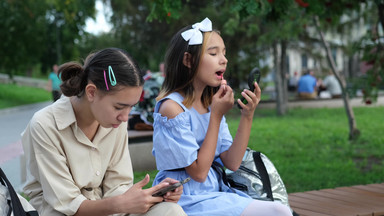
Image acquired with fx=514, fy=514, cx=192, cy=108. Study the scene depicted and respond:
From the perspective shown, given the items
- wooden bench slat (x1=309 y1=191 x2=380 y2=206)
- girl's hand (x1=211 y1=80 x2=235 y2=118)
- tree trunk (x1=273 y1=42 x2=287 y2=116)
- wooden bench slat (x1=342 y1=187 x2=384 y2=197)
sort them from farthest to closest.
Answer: tree trunk (x1=273 y1=42 x2=287 y2=116), wooden bench slat (x1=342 y1=187 x2=384 y2=197), wooden bench slat (x1=309 y1=191 x2=380 y2=206), girl's hand (x1=211 y1=80 x2=235 y2=118)

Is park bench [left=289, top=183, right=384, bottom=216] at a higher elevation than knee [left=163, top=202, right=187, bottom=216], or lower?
lower

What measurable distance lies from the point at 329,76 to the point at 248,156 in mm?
18156

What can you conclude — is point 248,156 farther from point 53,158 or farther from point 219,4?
point 219,4

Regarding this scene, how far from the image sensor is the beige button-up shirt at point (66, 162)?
88.7 inches

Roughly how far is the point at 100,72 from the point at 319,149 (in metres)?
7.03

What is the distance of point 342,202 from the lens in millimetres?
3719

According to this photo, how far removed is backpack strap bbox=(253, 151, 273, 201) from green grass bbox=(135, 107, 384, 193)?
1.15 m

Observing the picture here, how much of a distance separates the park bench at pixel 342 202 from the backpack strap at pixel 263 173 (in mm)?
574

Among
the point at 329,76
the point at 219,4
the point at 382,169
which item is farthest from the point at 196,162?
the point at 329,76

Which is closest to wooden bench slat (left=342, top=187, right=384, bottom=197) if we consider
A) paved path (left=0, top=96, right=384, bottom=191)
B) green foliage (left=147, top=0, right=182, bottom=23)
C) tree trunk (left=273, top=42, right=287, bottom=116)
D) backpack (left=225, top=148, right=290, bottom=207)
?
backpack (left=225, top=148, right=290, bottom=207)

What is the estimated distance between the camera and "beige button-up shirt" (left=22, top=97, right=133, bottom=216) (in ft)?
7.39

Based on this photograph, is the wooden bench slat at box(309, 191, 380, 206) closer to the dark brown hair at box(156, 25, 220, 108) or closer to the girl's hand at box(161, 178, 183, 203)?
the dark brown hair at box(156, 25, 220, 108)

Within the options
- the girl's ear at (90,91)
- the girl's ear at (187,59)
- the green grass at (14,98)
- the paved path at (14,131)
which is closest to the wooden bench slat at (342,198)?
the girl's ear at (187,59)

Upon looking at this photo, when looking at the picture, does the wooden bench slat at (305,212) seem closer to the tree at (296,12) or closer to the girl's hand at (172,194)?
the girl's hand at (172,194)
